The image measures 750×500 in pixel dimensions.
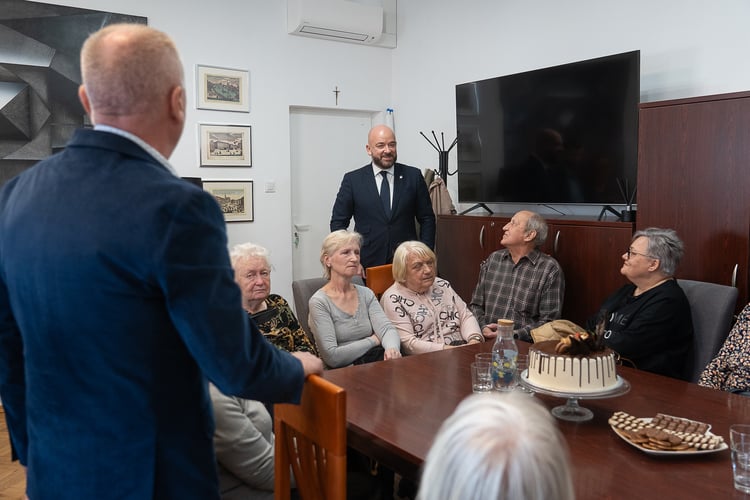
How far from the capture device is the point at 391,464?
61.9 inches

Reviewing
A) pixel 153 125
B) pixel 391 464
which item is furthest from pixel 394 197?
pixel 153 125

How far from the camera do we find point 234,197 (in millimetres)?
4957

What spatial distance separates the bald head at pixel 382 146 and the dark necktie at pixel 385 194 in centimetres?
10

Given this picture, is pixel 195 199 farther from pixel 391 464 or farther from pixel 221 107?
pixel 221 107

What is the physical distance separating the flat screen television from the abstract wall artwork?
271cm

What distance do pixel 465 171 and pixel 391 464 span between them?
3483mm

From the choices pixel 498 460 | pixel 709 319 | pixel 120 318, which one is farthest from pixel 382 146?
pixel 498 460

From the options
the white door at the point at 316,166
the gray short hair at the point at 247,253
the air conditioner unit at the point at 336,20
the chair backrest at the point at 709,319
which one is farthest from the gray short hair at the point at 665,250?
the air conditioner unit at the point at 336,20

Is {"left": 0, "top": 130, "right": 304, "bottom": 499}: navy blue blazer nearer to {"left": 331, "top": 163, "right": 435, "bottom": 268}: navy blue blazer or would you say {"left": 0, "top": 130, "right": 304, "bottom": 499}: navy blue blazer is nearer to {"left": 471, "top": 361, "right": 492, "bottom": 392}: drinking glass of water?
{"left": 471, "top": 361, "right": 492, "bottom": 392}: drinking glass of water

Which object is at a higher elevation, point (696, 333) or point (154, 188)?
point (154, 188)

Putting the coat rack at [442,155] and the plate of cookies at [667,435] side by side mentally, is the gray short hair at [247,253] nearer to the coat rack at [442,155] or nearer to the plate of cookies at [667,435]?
the plate of cookies at [667,435]

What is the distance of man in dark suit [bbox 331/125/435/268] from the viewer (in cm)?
418

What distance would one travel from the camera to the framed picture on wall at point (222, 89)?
4777 millimetres

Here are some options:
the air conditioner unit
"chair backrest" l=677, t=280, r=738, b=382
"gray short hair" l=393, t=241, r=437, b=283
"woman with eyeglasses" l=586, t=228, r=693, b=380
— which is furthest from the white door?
"chair backrest" l=677, t=280, r=738, b=382
